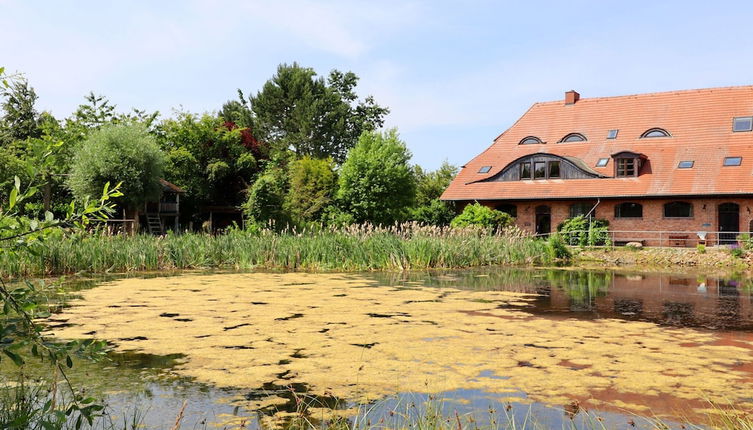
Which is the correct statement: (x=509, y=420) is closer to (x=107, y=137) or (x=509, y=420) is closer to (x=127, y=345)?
(x=127, y=345)

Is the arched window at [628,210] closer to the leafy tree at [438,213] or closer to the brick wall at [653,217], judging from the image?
the brick wall at [653,217]

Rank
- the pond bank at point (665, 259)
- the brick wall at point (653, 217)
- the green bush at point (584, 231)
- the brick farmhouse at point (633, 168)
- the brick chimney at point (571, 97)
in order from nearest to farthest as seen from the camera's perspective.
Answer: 1. the pond bank at point (665, 259)
2. the green bush at point (584, 231)
3. the brick wall at point (653, 217)
4. the brick farmhouse at point (633, 168)
5. the brick chimney at point (571, 97)

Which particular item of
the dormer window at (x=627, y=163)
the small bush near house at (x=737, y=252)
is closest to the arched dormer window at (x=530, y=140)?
the dormer window at (x=627, y=163)

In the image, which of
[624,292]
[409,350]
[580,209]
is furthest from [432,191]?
[409,350]

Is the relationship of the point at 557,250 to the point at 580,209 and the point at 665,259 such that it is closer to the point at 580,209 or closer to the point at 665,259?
the point at 665,259

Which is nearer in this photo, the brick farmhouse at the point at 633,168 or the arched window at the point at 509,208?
the brick farmhouse at the point at 633,168

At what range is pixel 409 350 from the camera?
280 inches

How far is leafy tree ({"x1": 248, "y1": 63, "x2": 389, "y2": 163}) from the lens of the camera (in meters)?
51.8

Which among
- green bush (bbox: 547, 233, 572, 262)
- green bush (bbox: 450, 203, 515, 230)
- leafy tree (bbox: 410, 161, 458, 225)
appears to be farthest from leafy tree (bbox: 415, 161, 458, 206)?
green bush (bbox: 547, 233, 572, 262)

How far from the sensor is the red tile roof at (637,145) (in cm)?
2736

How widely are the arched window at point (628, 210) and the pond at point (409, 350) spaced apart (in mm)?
16072

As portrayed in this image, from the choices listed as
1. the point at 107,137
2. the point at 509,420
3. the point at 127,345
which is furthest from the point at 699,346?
the point at 107,137

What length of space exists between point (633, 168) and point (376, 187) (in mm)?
11716

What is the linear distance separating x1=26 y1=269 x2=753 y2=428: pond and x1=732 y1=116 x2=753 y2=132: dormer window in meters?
18.9
